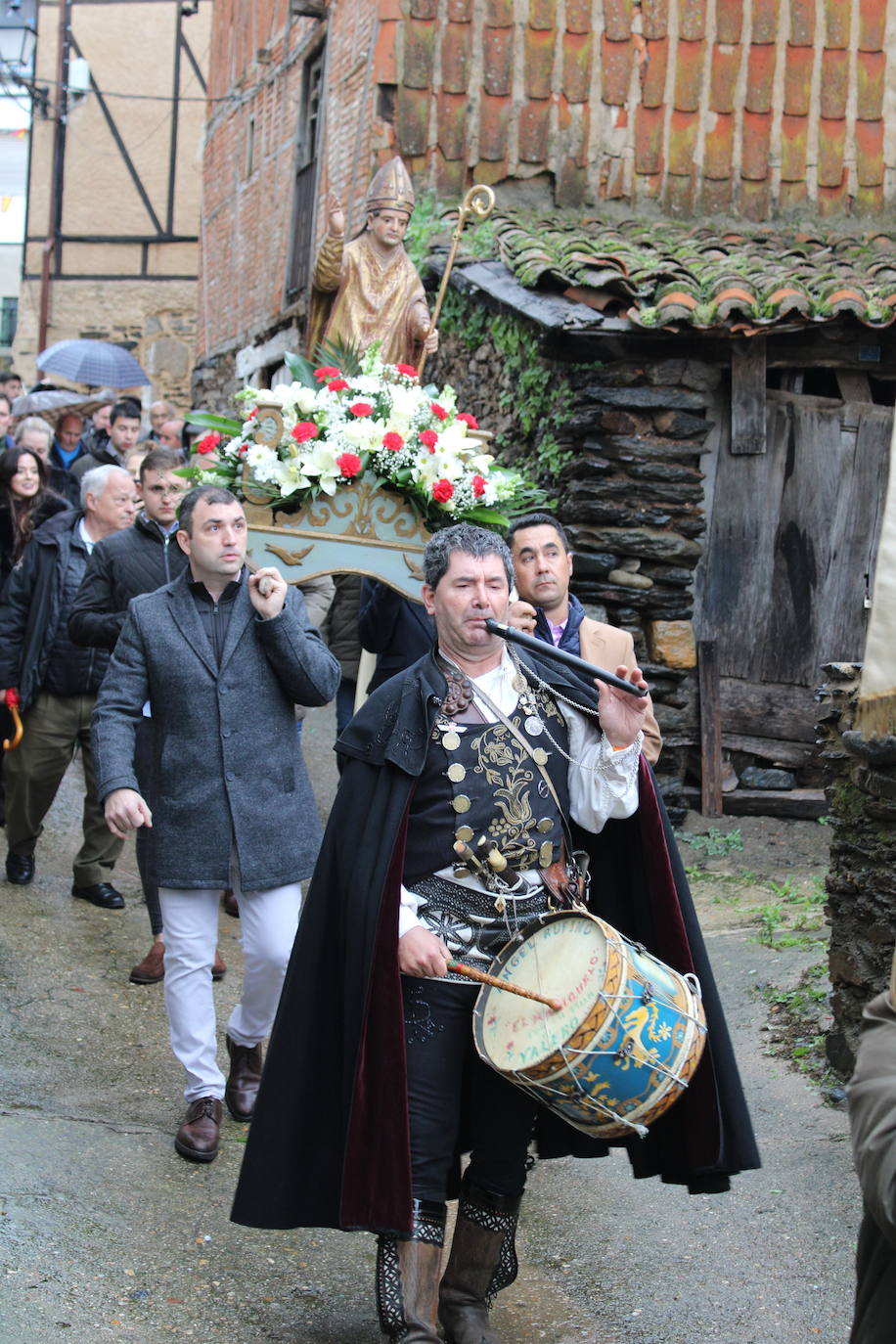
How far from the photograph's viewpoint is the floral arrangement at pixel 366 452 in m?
6.41

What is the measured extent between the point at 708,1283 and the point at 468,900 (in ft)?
4.46

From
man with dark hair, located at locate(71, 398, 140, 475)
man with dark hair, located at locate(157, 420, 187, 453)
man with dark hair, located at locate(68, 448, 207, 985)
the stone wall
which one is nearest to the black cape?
the stone wall

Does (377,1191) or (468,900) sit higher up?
(468,900)

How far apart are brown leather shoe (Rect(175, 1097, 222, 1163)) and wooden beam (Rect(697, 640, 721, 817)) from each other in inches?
220

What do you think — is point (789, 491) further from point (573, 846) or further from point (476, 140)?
point (573, 846)

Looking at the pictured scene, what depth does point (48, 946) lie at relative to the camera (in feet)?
22.7

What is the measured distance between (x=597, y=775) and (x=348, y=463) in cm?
292

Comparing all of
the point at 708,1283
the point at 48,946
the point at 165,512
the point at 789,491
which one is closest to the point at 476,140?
the point at 789,491

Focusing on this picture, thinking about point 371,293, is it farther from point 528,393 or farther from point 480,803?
point 480,803

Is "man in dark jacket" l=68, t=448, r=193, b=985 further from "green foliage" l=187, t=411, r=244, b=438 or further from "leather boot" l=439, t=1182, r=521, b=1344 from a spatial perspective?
"leather boot" l=439, t=1182, r=521, b=1344

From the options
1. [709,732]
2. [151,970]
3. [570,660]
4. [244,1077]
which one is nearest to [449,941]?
[570,660]

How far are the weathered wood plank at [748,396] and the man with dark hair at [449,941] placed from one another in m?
6.42

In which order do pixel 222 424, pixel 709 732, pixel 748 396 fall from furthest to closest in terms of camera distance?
pixel 709 732 → pixel 748 396 → pixel 222 424

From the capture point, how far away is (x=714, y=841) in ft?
31.2
